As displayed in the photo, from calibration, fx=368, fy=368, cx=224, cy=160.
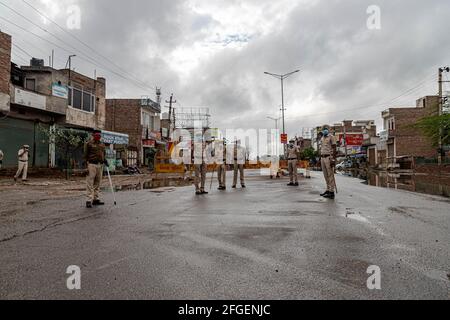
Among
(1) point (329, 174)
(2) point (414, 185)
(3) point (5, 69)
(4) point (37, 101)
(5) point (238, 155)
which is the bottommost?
(2) point (414, 185)

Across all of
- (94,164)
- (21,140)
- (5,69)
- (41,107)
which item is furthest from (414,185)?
(21,140)

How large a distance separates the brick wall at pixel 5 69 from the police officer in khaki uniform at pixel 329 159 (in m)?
17.9

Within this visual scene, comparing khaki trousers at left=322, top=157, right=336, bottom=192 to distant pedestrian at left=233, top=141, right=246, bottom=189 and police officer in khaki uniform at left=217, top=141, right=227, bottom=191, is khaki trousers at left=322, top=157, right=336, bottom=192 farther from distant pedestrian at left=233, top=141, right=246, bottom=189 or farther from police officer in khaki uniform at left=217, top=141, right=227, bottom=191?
distant pedestrian at left=233, top=141, right=246, bottom=189

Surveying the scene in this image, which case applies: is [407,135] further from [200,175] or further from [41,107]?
[200,175]

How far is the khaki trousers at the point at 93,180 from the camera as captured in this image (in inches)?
348

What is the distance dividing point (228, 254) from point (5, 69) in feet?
70.0

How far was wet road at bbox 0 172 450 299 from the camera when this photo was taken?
3039mm

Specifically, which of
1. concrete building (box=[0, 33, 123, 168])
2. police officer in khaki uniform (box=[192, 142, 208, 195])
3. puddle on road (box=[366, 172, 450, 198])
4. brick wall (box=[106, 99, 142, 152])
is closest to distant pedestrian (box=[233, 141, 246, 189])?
police officer in khaki uniform (box=[192, 142, 208, 195])

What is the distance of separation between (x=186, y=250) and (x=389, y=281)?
2.17 metres

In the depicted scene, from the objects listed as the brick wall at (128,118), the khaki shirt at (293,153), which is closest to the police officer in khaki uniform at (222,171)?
the khaki shirt at (293,153)

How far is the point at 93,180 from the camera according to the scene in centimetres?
898

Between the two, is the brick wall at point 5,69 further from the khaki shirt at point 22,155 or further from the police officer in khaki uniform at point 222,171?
the police officer in khaki uniform at point 222,171
